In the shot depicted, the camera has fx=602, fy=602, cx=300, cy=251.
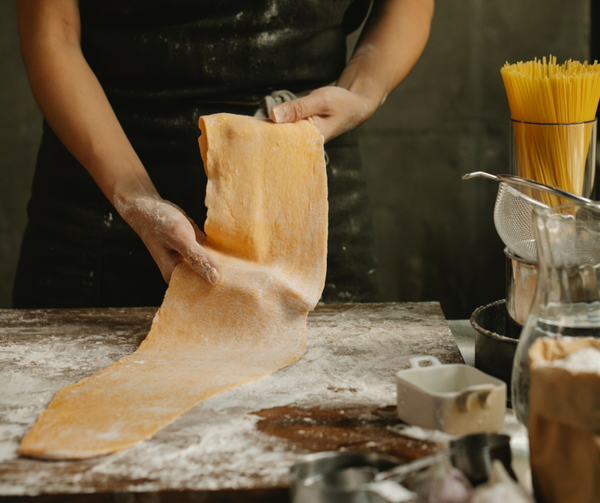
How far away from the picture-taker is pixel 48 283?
4.87ft

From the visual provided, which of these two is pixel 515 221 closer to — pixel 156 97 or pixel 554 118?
pixel 554 118

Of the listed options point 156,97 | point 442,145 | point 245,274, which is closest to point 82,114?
point 156,97

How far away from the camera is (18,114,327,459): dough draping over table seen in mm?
975

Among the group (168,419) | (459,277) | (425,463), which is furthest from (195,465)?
(459,277)

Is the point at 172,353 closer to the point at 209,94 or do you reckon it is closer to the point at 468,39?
the point at 209,94

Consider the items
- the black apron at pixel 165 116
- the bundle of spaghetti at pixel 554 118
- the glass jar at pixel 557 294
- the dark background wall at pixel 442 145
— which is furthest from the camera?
the dark background wall at pixel 442 145

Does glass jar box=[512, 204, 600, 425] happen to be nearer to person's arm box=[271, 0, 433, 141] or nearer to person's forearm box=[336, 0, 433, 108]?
person's arm box=[271, 0, 433, 141]

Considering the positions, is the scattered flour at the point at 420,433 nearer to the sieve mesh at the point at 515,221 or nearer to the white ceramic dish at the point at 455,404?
the white ceramic dish at the point at 455,404

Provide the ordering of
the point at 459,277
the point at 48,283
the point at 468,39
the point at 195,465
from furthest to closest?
the point at 459,277
the point at 468,39
the point at 48,283
the point at 195,465

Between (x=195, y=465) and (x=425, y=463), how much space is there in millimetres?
271

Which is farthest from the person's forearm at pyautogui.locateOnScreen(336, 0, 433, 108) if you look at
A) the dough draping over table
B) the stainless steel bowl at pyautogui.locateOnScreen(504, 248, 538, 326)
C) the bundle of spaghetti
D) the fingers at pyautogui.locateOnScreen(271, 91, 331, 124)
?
the stainless steel bowl at pyautogui.locateOnScreen(504, 248, 538, 326)

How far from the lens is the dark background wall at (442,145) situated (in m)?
2.49

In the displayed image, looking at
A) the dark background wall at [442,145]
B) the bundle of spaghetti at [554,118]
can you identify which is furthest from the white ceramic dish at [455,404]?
the dark background wall at [442,145]

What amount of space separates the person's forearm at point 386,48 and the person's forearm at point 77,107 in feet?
1.74
